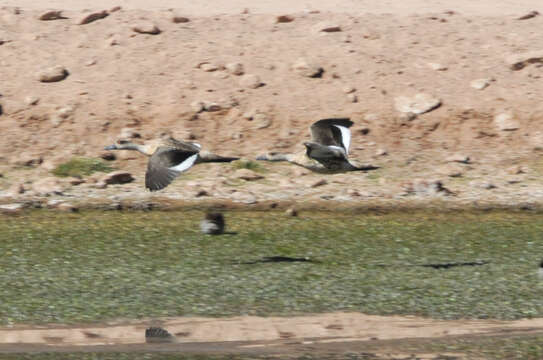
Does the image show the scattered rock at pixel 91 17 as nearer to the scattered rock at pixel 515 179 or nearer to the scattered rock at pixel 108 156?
the scattered rock at pixel 108 156

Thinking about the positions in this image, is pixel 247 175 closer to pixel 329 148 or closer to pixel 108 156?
pixel 108 156

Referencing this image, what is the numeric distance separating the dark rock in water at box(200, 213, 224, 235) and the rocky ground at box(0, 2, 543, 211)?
5.92ft

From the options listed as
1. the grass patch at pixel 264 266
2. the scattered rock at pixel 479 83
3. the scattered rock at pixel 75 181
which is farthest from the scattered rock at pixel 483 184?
the scattered rock at pixel 75 181

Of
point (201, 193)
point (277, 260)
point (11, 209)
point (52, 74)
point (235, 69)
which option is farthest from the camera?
point (235, 69)

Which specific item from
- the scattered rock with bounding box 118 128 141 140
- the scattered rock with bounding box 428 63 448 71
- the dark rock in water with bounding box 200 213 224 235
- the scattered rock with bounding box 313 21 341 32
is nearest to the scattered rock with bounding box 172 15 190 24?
the scattered rock with bounding box 313 21 341 32

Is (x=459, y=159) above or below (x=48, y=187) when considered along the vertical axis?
below

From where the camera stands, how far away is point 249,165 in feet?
58.1

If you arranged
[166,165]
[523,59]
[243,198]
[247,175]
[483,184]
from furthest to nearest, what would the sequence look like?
1. [523,59]
2. [247,175]
3. [483,184]
4. [243,198]
5. [166,165]

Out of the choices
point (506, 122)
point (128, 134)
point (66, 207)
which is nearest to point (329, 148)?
point (66, 207)

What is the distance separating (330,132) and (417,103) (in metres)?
6.04

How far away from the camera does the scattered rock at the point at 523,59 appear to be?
20781 mm

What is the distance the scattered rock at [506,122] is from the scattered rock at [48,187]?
7277mm

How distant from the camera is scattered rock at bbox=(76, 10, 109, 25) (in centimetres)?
2216

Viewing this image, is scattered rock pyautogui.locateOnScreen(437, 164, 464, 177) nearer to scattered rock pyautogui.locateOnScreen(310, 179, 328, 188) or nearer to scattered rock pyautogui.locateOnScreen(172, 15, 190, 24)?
scattered rock pyautogui.locateOnScreen(310, 179, 328, 188)
